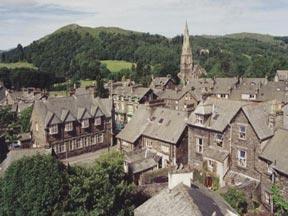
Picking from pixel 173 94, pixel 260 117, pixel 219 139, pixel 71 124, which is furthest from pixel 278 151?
pixel 173 94

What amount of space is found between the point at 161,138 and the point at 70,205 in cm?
2414

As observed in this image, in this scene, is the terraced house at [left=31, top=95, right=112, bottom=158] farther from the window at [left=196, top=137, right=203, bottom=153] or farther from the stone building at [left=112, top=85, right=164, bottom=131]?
the window at [left=196, top=137, right=203, bottom=153]

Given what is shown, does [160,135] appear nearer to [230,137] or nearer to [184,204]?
[230,137]

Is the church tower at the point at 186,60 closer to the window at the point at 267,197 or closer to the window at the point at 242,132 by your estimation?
the window at the point at 242,132

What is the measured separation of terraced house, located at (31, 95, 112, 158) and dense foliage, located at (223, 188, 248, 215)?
96.1 feet

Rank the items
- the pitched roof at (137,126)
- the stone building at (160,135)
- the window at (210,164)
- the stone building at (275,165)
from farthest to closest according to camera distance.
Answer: the pitched roof at (137,126) → the stone building at (160,135) → the window at (210,164) → the stone building at (275,165)

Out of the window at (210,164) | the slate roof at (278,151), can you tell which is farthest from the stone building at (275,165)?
the window at (210,164)

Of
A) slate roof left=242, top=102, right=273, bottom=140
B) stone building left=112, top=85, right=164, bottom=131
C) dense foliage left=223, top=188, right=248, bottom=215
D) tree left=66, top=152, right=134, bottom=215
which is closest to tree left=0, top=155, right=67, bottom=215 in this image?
tree left=66, top=152, right=134, bottom=215

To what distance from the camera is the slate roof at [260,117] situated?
36000mm

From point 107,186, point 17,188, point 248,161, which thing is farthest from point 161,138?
point 17,188

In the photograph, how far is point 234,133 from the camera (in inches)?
1512

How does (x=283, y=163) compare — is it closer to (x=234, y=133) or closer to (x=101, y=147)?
(x=234, y=133)

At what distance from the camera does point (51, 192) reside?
76.8 feet

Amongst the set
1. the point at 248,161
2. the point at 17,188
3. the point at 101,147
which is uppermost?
the point at 17,188
